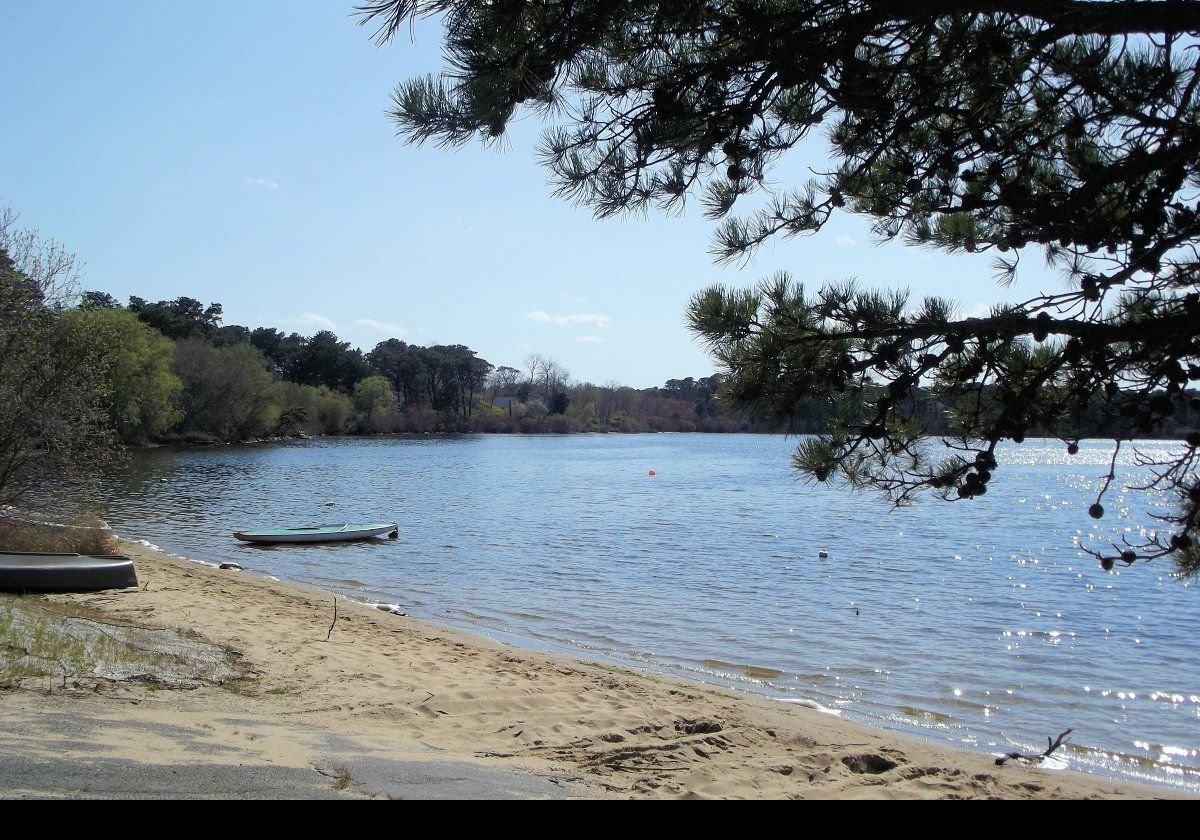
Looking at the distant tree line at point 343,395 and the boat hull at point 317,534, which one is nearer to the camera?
the distant tree line at point 343,395

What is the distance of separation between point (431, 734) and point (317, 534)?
18.3 metres

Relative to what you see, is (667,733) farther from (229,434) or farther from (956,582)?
(229,434)

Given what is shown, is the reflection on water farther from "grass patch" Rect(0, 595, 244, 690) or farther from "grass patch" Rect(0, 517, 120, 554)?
"grass patch" Rect(0, 595, 244, 690)

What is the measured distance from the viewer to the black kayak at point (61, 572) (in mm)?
11688

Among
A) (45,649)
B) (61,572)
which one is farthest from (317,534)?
(45,649)

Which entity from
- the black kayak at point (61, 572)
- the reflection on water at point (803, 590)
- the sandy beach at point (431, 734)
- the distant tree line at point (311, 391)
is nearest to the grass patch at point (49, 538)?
the black kayak at point (61, 572)

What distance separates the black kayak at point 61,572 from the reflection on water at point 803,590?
4.87m

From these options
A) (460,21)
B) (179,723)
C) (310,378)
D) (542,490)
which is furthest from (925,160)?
(310,378)

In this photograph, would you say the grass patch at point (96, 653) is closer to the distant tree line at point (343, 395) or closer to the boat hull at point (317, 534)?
the distant tree line at point (343, 395)

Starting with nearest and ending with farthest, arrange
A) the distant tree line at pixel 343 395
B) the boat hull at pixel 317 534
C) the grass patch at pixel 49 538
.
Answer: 1. the distant tree line at pixel 343 395
2. the grass patch at pixel 49 538
3. the boat hull at pixel 317 534

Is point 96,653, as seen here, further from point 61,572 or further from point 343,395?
point 343,395

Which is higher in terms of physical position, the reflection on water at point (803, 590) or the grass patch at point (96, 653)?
the grass patch at point (96, 653)

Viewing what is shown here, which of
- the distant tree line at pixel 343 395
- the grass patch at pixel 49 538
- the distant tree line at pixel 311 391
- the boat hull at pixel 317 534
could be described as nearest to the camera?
the distant tree line at pixel 343 395

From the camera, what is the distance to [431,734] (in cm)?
729
